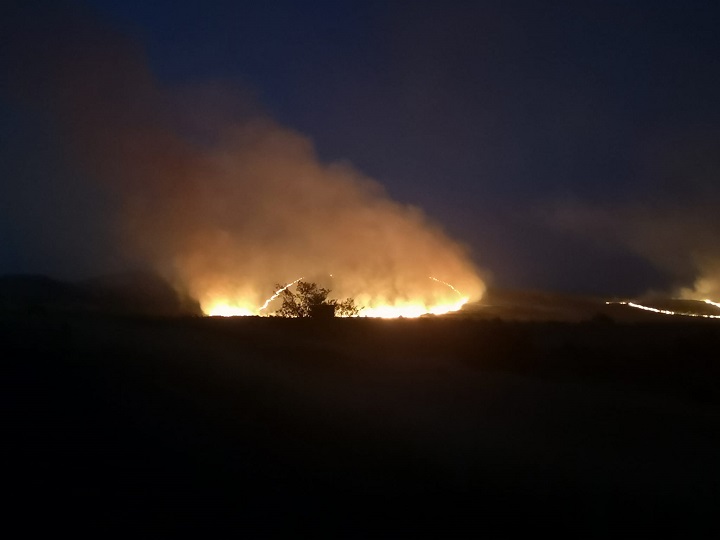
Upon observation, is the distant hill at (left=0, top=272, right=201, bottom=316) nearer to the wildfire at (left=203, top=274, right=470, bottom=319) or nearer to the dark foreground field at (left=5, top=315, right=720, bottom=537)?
the wildfire at (left=203, top=274, right=470, bottom=319)

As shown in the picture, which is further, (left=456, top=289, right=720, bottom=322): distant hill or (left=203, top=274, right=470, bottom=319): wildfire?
(left=203, top=274, right=470, bottom=319): wildfire

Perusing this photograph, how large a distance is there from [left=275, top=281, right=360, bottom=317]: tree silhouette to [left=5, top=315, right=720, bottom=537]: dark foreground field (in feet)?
43.9

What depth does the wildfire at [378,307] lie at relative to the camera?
41.1 m

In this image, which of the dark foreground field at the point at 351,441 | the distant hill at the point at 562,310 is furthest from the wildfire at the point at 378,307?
the dark foreground field at the point at 351,441

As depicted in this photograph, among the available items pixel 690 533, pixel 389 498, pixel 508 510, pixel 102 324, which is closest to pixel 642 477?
pixel 690 533

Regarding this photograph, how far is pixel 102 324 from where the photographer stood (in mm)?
27781

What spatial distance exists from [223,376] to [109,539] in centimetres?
892

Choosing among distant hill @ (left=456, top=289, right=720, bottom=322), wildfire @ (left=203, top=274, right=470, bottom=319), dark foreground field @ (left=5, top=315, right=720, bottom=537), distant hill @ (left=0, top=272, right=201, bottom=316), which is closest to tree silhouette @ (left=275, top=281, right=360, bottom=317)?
wildfire @ (left=203, top=274, right=470, bottom=319)

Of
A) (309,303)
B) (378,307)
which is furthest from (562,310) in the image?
(309,303)

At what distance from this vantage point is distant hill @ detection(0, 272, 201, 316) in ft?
150

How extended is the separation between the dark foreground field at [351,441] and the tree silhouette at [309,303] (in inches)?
527

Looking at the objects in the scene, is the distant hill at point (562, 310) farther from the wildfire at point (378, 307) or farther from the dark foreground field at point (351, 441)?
the dark foreground field at point (351, 441)

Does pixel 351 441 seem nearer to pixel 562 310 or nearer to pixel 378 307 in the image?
pixel 378 307

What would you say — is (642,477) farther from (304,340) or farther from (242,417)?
(304,340)
